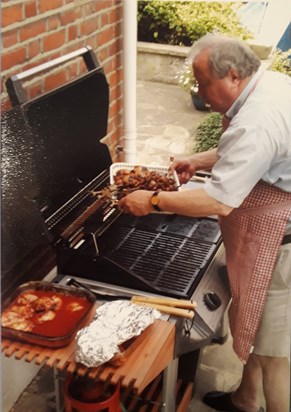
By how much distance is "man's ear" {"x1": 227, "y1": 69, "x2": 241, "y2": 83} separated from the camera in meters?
1.75

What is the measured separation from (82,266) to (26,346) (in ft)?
1.36

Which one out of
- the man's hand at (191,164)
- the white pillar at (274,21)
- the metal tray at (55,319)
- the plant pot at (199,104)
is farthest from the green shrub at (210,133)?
the metal tray at (55,319)

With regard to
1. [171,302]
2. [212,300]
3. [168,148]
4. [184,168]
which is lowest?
[168,148]

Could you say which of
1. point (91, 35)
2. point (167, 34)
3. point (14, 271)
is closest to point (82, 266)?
point (14, 271)

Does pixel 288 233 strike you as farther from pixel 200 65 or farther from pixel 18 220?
pixel 18 220

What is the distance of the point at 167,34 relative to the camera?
5562mm

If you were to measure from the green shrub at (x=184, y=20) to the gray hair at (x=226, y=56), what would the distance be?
3.21 m

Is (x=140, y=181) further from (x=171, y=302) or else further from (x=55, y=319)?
(x=55, y=319)

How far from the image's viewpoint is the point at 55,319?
1.72 m

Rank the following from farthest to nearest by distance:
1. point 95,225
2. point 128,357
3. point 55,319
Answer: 1. point 95,225
2. point 55,319
3. point 128,357

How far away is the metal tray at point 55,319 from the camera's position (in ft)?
5.24

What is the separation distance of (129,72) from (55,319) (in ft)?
5.22

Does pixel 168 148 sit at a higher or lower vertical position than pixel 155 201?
lower

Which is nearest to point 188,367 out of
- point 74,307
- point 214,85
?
point 74,307
